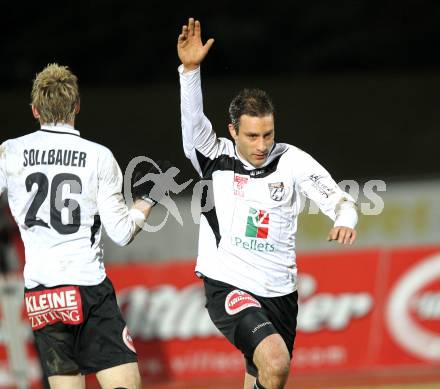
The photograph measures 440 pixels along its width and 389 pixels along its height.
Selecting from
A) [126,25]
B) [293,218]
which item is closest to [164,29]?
[126,25]

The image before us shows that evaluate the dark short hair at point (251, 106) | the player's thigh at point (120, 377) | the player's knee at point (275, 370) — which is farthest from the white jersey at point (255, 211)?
the player's thigh at point (120, 377)

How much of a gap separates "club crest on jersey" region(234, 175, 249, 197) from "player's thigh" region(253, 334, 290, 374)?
92 centimetres

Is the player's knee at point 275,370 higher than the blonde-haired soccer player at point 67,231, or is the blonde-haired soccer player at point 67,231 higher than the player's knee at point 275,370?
the blonde-haired soccer player at point 67,231

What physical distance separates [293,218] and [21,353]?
4.95m

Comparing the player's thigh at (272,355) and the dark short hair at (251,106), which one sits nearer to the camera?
the player's thigh at (272,355)

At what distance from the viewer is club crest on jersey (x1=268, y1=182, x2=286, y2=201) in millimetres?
5953

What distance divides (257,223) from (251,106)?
0.73 meters

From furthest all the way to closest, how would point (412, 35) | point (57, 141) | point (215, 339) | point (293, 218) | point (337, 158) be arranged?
point (412, 35) → point (337, 158) → point (215, 339) → point (293, 218) → point (57, 141)

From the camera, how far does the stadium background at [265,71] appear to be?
1600cm

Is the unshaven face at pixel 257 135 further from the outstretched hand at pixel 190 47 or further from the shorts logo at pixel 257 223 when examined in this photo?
the outstretched hand at pixel 190 47

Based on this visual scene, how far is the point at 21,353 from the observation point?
32.9 ft

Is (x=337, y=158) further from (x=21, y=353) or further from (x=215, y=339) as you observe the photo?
(x=21, y=353)

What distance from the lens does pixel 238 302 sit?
590cm

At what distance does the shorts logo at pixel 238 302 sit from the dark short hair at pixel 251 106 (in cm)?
103
